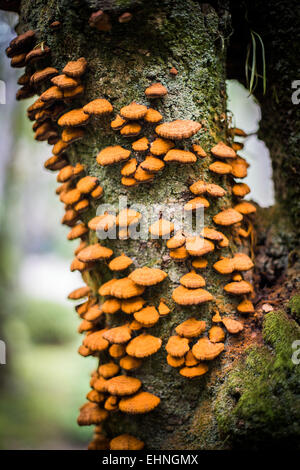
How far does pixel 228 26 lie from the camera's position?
2.39m

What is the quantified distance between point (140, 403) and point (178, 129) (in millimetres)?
1786

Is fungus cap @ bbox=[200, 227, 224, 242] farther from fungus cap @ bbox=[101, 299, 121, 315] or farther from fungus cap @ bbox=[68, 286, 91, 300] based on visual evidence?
fungus cap @ bbox=[68, 286, 91, 300]

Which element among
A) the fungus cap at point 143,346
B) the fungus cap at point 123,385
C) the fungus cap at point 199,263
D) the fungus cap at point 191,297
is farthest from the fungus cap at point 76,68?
the fungus cap at point 123,385

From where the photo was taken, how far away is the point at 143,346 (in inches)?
A: 78.9

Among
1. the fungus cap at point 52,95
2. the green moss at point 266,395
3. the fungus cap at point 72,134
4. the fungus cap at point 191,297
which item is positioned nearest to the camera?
the green moss at point 266,395

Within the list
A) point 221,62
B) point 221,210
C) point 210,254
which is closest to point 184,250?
point 210,254

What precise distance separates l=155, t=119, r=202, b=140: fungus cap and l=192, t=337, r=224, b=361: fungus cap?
135 centimetres

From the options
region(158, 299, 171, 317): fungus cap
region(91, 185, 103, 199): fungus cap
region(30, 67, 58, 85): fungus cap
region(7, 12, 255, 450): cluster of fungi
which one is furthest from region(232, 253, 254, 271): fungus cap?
region(30, 67, 58, 85): fungus cap

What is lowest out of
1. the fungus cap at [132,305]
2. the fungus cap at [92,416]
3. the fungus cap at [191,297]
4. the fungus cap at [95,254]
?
the fungus cap at [92,416]

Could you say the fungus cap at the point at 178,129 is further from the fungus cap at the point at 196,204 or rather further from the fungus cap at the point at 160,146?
the fungus cap at the point at 196,204

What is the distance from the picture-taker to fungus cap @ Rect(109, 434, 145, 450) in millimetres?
2098

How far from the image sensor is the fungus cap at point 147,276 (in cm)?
199

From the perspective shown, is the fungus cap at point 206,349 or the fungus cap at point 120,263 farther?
the fungus cap at point 120,263
